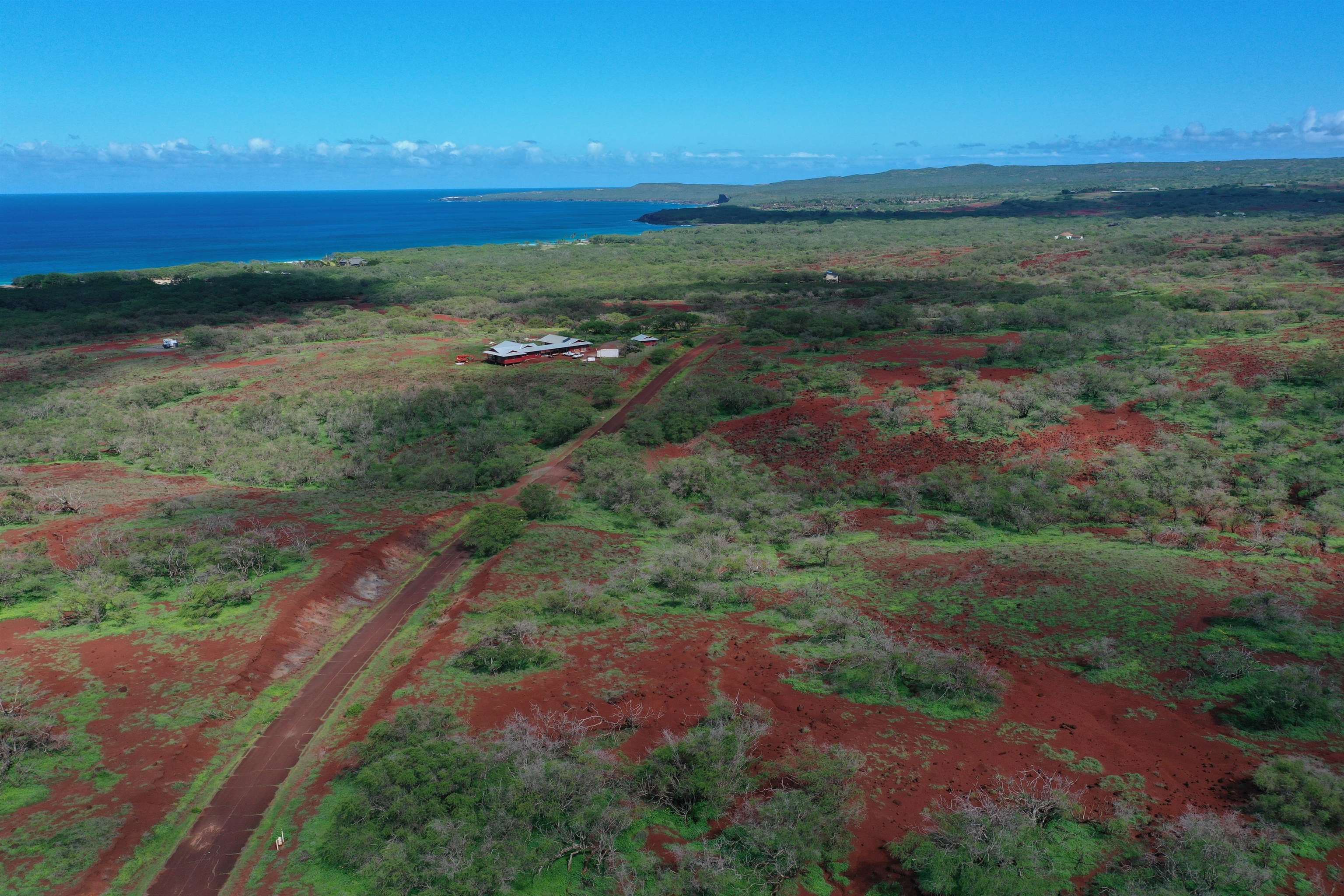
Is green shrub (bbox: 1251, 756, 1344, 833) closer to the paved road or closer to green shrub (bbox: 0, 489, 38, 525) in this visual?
the paved road

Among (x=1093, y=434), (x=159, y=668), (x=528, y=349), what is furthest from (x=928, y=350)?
(x=159, y=668)

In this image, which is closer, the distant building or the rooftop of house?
the distant building

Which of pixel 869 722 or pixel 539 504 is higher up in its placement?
pixel 539 504

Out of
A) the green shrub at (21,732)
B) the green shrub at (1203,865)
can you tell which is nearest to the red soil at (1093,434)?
the green shrub at (1203,865)

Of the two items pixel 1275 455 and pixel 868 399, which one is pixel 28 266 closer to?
pixel 868 399

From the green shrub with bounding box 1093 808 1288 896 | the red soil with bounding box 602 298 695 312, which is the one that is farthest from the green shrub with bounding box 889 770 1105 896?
the red soil with bounding box 602 298 695 312

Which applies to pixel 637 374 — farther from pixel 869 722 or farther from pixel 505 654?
pixel 869 722
